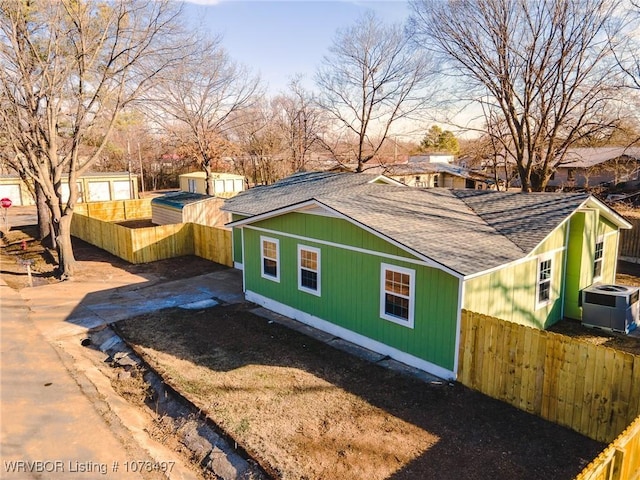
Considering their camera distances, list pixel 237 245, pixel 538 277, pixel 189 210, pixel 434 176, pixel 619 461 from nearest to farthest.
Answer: pixel 619 461, pixel 538 277, pixel 237 245, pixel 189 210, pixel 434 176

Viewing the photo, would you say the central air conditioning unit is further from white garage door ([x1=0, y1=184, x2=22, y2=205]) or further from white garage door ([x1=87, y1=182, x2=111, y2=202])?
white garage door ([x1=0, y1=184, x2=22, y2=205])

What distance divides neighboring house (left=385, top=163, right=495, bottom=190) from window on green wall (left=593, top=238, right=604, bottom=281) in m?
24.1

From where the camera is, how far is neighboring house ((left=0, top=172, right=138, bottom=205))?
3906 centimetres

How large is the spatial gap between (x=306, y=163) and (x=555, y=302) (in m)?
27.9

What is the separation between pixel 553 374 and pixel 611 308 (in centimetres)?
556

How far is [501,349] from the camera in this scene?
8.36m

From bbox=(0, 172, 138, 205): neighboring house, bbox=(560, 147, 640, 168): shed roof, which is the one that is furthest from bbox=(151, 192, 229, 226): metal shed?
bbox=(560, 147, 640, 168): shed roof

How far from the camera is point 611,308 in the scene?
11781mm

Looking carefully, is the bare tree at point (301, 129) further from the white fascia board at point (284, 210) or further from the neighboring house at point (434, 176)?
the white fascia board at point (284, 210)

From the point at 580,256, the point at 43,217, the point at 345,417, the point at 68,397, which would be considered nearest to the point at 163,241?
the point at 43,217

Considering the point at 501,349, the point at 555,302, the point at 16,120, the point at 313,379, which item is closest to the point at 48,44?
the point at 16,120

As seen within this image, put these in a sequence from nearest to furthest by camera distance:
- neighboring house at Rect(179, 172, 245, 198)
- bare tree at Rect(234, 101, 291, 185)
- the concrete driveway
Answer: the concrete driveway, neighboring house at Rect(179, 172, 245, 198), bare tree at Rect(234, 101, 291, 185)

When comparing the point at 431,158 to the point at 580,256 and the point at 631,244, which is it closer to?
the point at 631,244

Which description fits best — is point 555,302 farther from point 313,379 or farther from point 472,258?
point 313,379
